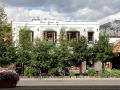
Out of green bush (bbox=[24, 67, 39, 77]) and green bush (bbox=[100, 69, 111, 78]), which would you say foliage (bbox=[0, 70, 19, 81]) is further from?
green bush (bbox=[100, 69, 111, 78])

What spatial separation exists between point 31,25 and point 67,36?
584cm

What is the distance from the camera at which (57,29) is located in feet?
210

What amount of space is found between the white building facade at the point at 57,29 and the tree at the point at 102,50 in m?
6.09

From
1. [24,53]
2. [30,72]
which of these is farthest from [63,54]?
[30,72]

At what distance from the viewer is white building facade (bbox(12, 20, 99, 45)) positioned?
6309 centimetres

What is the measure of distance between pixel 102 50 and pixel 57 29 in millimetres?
10253

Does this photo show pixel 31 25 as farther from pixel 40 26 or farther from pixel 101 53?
pixel 101 53

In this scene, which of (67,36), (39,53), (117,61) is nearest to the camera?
(39,53)

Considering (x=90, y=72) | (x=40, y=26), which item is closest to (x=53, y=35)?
(x=40, y=26)

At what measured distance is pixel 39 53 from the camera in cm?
5288

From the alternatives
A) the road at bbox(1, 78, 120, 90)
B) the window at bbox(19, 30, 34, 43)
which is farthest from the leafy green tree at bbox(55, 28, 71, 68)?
the road at bbox(1, 78, 120, 90)

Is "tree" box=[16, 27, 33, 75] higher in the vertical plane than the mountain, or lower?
lower

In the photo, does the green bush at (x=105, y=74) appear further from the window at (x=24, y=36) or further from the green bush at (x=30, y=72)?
the window at (x=24, y=36)

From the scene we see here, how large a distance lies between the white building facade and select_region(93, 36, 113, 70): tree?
6089 millimetres
